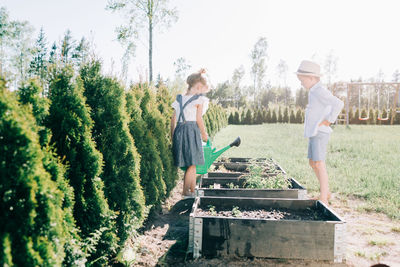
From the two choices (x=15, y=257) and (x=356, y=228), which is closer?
(x=15, y=257)

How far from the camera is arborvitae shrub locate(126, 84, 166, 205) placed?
3.54 meters

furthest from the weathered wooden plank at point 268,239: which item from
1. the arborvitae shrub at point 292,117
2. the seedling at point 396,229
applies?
the arborvitae shrub at point 292,117

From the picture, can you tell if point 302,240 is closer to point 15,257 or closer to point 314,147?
point 314,147

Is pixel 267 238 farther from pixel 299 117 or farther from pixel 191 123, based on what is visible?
pixel 299 117

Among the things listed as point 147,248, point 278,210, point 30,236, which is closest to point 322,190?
point 278,210

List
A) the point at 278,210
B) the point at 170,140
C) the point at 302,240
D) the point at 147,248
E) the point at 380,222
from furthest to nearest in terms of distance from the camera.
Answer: the point at 170,140 < the point at 380,222 < the point at 278,210 < the point at 147,248 < the point at 302,240

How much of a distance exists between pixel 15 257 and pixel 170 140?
3.58 metres

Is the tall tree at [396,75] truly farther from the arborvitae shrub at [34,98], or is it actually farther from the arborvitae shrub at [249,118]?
the arborvitae shrub at [34,98]

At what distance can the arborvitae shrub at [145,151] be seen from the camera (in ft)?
11.6

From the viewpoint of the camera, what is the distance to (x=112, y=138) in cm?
281

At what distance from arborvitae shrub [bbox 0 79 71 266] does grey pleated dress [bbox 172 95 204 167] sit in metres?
2.89

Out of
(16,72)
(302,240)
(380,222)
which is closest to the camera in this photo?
(16,72)

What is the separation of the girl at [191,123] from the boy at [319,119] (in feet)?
5.02

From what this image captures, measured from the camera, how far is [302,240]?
2.68 m
